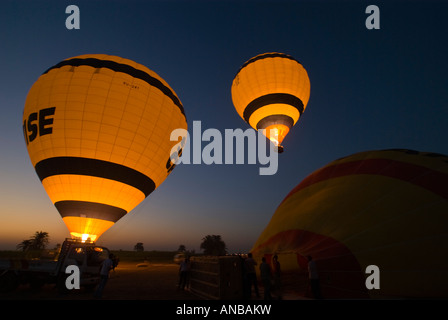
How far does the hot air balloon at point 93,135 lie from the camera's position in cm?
1083

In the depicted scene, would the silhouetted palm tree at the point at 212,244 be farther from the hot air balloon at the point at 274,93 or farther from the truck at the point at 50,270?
the truck at the point at 50,270

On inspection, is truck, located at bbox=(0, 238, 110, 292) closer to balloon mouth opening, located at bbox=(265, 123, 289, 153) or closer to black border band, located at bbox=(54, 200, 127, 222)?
black border band, located at bbox=(54, 200, 127, 222)

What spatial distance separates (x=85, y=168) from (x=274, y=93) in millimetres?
12740

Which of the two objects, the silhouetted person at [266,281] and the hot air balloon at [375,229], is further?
the silhouetted person at [266,281]

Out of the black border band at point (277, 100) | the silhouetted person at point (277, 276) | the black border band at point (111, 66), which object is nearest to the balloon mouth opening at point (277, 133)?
the black border band at point (277, 100)

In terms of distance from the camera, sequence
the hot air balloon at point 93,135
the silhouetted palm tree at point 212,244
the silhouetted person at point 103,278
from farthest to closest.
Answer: the silhouetted palm tree at point 212,244
the hot air balloon at point 93,135
the silhouetted person at point 103,278

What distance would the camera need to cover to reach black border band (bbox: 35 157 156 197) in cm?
1083

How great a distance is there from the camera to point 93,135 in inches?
440

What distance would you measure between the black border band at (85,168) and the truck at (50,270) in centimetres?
310

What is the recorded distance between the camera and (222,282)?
6.73 meters

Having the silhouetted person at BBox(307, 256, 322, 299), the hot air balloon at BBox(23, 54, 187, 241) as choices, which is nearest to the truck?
the hot air balloon at BBox(23, 54, 187, 241)

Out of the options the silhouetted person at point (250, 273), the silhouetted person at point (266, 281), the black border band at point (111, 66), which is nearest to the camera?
the silhouetted person at point (266, 281)

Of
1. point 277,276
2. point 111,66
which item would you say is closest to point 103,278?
point 277,276

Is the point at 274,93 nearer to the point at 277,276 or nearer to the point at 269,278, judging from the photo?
the point at 277,276
